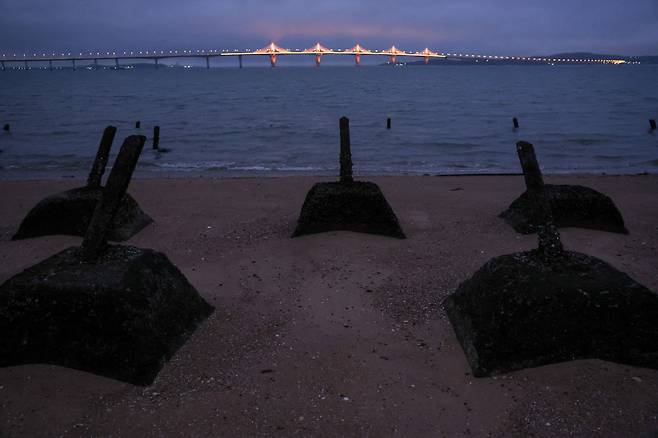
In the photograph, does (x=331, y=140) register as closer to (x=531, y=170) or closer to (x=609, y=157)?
(x=609, y=157)

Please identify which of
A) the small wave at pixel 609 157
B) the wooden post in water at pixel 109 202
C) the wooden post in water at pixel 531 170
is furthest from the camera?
the small wave at pixel 609 157

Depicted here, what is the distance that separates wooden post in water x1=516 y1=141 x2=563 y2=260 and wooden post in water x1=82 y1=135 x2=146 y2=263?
10.00ft

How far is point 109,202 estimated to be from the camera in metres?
3.90

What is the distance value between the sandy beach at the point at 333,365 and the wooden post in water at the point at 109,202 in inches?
35.0

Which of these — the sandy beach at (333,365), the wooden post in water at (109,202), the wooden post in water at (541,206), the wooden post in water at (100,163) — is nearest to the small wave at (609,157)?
the sandy beach at (333,365)

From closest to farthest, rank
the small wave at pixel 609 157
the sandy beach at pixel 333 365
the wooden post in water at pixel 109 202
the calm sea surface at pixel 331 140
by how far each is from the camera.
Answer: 1. the sandy beach at pixel 333 365
2. the wooden post in water at pixel 109 202
3. the calm sea surface at pixel 331 140
4. the small wave at pixel 609 157

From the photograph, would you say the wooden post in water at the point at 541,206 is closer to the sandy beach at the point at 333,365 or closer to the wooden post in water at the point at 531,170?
the wooden post in water at the point at 531,170

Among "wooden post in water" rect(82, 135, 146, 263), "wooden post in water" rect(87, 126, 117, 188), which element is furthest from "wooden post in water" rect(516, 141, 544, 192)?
"wooden post in water" rect(87, 126, 117, 188)

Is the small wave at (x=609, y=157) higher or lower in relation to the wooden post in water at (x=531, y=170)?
lower

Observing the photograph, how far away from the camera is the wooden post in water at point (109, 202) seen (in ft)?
12.3

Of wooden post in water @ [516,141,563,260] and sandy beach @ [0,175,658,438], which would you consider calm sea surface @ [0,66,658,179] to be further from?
wooden post in water @ [516,141,563,260]

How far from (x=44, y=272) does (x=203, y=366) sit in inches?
52.2

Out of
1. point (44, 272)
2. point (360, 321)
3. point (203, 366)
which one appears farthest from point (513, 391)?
point (44, 272)

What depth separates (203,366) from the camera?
372 cm
